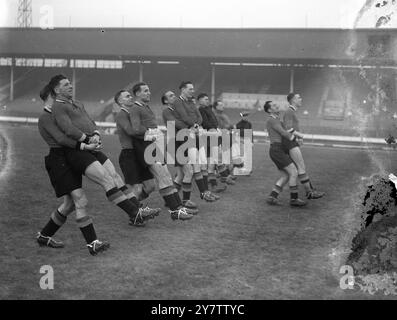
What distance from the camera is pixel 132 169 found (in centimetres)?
669

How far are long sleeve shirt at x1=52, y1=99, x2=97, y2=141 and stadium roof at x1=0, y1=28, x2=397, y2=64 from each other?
2946cm

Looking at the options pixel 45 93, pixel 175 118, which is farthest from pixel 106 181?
pixel 175 118

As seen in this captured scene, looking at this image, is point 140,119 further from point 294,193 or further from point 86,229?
point 294,193

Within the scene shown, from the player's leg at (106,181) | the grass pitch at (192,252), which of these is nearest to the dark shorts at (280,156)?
the grass pitch at (192,252)

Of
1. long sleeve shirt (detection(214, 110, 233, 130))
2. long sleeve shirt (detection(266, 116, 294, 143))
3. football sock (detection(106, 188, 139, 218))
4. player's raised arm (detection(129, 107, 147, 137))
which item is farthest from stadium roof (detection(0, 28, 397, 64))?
football sock (detection(106, 188, 139, 218))

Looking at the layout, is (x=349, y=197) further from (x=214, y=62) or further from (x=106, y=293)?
(x=214, y=62)

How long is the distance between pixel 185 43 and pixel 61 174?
34321 mm

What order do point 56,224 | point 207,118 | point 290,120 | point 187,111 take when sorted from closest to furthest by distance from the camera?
1. point 56,224
2. point 187,111
3. point 290,120
4. point 207,118

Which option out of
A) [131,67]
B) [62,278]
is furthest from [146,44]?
[62,278]

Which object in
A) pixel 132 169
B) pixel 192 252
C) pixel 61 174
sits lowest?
pixel 192 252

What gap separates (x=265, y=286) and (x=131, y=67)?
4052 cm

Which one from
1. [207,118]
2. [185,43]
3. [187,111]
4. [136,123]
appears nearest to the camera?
[136,123]

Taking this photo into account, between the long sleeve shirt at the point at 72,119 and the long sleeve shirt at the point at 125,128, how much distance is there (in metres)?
1.10

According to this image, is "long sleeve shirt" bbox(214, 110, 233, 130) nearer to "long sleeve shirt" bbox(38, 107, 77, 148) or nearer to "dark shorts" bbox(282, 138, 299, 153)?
"dark shorts" bbox(282, 138, 299, 153)
